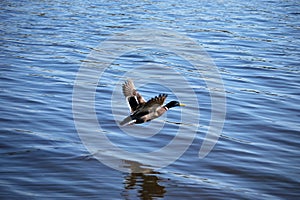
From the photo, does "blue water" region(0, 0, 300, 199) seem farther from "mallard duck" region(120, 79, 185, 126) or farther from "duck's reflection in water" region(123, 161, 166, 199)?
"mallard duck" region(120, 79, 185, 126)

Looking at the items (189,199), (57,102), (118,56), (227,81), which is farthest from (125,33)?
(189,199)

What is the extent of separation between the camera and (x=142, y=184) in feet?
29.7

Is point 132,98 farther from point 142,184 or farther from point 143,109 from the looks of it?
point 142,184

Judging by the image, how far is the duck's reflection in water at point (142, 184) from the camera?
863 centimetres

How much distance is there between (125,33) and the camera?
23281 mm

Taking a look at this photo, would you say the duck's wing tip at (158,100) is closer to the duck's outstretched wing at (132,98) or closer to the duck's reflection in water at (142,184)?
the duck's outstretched wing at (132,98)

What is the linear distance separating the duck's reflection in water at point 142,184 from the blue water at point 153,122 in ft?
0.05

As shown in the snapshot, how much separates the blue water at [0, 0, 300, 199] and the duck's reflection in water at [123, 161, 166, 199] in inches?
0.7

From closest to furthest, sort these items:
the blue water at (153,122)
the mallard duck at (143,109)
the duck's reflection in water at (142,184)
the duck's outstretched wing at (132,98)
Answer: the duck's reflection in water at (142,184), the blue water at (153,122), the mallard duck at (143,109), the duck's outstretched wing at (132,98)

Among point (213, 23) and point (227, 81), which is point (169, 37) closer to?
point (213, 23)

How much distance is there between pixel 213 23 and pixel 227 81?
10.1m

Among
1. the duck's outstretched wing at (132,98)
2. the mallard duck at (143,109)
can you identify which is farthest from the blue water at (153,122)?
the duck's outstretched wing at (132,98)

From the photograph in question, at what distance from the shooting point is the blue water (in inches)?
354

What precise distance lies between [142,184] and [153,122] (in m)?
3.29
